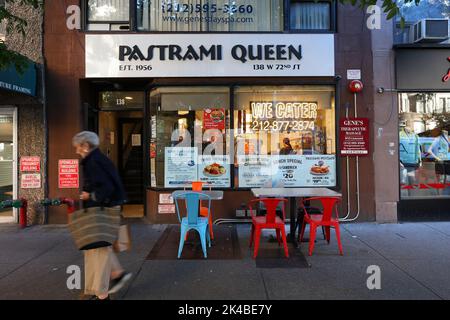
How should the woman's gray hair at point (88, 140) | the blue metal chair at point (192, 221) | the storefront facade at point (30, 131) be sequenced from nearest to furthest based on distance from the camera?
the woman's gray hair at point (88, 140)
the blue metal chair at point (192, 221)
the storefront facade at point (30, 131)

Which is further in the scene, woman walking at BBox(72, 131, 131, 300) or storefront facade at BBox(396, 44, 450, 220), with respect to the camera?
storefront facade at BBox(396, 44, 450, 220)

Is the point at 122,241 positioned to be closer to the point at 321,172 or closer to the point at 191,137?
the point at 191,137

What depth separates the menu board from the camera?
861 cm

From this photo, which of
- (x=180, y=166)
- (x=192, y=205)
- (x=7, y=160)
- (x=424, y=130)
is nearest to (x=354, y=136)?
(x=424, y=130)

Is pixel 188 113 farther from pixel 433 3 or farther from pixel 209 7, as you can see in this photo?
pixel 433 3

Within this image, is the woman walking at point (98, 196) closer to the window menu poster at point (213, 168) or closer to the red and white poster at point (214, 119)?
the window menu poster at point (213, 168)

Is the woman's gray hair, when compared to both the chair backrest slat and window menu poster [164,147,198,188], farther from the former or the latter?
window menu poster [164,147,198,188]

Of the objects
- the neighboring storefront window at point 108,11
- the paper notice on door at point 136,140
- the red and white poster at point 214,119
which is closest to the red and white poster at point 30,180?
the paper notice on door at point 136,140

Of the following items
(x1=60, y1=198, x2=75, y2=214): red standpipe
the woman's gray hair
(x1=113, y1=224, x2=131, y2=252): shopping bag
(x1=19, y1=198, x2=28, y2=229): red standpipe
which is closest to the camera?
the woman's gray hair

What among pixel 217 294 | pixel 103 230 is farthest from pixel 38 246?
pixel 217 294

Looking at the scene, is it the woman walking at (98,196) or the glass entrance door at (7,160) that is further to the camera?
the glass entrance door at (7,160)

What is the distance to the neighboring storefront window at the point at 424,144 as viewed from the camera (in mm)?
8641

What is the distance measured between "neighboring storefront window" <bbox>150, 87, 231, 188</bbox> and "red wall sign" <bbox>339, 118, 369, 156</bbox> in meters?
2.32

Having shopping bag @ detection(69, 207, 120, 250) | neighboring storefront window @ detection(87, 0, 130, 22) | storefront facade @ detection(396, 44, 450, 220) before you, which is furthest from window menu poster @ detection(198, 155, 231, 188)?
shopping bag @ detection(69, 207, 120, 250)
